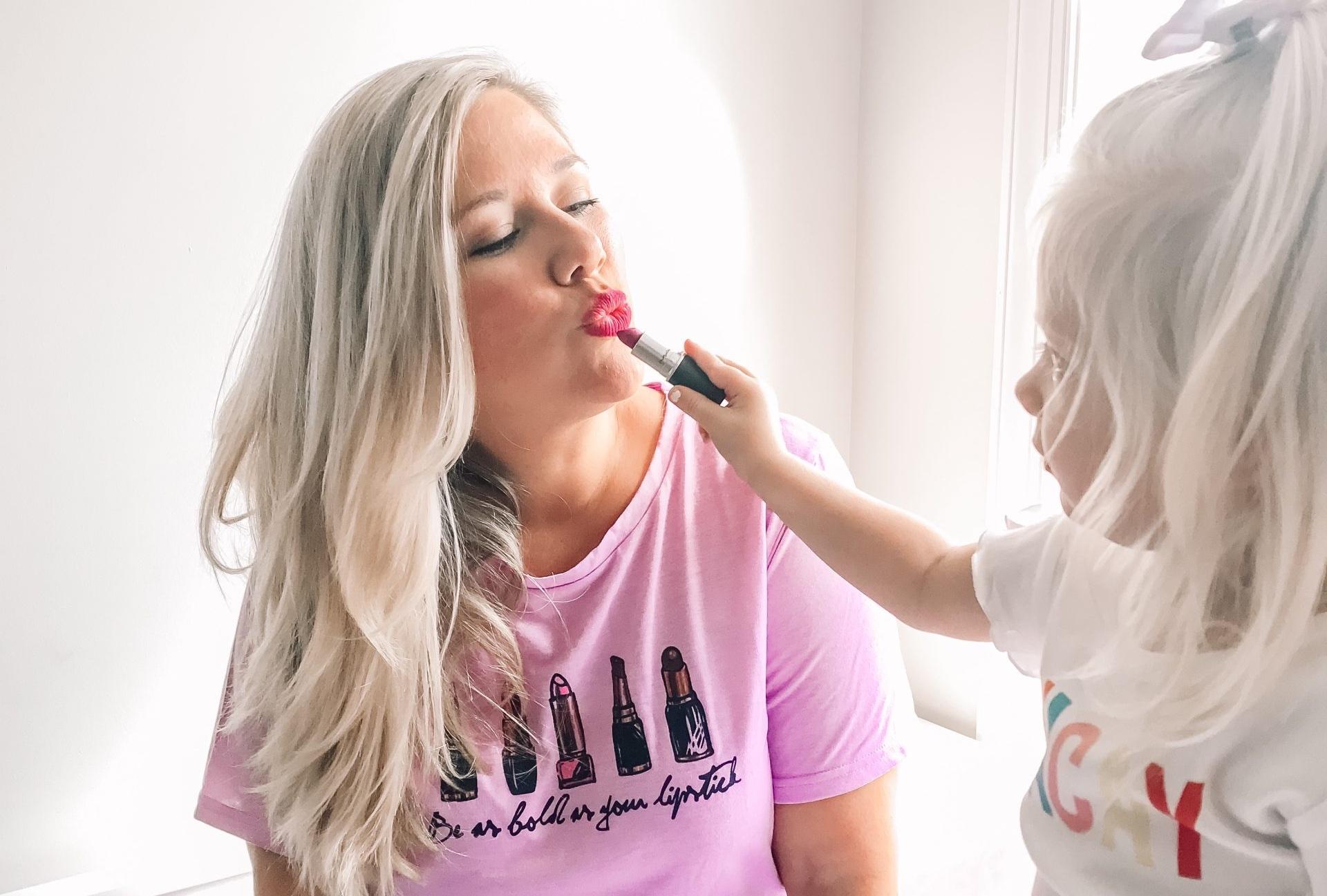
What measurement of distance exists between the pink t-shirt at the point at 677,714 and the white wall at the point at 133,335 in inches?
16.3

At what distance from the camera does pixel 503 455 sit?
37.5 inches

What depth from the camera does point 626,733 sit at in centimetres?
86

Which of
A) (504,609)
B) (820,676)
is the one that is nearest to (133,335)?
A: (504,609)

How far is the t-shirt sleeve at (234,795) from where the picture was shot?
921 mm

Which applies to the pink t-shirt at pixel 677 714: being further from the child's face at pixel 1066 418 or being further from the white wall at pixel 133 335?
the white wall at pixel 133 335

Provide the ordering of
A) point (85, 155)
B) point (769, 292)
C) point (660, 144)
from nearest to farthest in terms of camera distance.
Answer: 1. point (85, 155)
2. point (660, 144)
3. point (769, 292)

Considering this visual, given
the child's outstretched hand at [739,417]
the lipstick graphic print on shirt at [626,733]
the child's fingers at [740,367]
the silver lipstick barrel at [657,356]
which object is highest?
the silver lipstick barrel at [657,356]

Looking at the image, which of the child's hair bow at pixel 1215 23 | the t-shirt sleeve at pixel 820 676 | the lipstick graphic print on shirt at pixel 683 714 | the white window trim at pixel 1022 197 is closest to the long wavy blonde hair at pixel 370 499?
the lipstick graphic print on shirt at pixel 683 714

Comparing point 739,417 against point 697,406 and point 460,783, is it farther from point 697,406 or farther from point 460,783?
point 460,783

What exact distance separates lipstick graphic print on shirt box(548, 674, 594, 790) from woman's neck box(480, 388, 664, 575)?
11 centimetres

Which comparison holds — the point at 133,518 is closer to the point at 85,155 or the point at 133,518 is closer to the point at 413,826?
the point at 85,155

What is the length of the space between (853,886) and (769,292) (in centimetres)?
94

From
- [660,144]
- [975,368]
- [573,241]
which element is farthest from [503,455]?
[975,368]

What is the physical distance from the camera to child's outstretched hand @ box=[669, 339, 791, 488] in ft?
2.62
